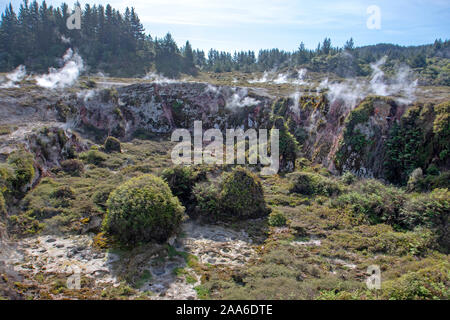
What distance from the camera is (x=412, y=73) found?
231 ft

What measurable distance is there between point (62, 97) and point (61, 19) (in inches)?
1951

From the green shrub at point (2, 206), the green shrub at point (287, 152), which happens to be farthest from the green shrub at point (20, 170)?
the green shrub at point (287, 152)

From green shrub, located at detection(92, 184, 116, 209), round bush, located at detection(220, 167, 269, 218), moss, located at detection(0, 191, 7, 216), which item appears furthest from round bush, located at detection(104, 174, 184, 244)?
moss, located at detection(0, 191, 7, 216)

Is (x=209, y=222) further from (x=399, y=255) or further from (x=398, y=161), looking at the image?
(x=398, y=161)

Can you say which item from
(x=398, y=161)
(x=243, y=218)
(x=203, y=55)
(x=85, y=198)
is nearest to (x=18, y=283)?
(x=85, y=198)

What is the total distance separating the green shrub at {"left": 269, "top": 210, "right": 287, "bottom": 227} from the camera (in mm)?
13586

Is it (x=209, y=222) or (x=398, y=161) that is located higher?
(x=398, y=161)

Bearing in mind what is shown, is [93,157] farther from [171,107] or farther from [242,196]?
[171,107]

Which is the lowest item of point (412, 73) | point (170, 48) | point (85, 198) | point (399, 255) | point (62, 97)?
point (399, 255)

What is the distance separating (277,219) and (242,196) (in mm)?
2099

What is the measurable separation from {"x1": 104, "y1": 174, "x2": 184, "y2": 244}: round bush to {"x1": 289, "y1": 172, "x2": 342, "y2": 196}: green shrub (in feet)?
29.5

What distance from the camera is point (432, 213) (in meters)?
11.9

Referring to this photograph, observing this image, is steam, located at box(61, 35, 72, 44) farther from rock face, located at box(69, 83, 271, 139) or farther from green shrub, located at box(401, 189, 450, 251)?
green shrub, located at box(401, 189, 450, 251)

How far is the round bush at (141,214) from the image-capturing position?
35.1 feet
